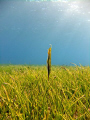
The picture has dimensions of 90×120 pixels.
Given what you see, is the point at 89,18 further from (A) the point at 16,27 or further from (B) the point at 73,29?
(A) the point at 16,27

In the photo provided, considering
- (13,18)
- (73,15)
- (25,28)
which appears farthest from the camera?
(25,28)

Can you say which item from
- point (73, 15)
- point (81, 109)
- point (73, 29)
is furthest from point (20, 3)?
point (81, 109)

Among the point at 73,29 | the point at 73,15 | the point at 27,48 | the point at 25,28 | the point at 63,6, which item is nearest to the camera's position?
the point at 63,6

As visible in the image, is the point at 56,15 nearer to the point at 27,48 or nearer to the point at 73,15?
the point at 73,15

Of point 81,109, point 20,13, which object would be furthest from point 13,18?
point 81,109

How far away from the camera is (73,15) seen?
38.3 metres

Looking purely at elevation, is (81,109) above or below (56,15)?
below

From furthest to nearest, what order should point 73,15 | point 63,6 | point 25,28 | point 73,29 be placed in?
point 25,28, point 73,29, point 73,15, point 63,6

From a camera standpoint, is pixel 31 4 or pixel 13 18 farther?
pixel 13 18

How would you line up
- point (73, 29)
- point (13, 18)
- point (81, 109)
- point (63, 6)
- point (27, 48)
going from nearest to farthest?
point (81, 109) < point (63, 6) < point (13, 18) < point (73, 29) < point (27, 48)

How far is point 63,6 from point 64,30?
66.8 ft

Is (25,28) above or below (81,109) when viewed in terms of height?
above

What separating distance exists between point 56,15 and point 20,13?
10.8 meters

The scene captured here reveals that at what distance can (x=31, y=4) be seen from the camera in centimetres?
3397
